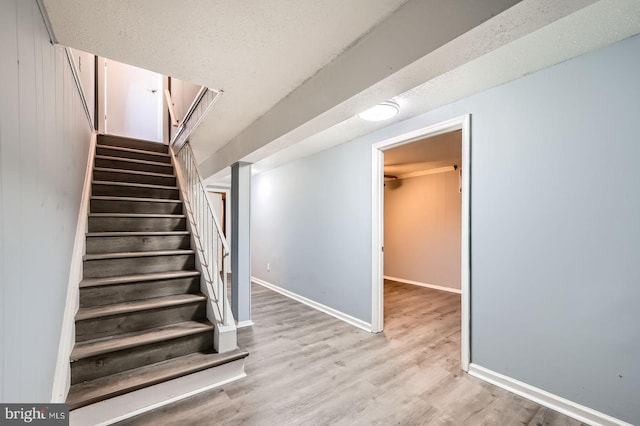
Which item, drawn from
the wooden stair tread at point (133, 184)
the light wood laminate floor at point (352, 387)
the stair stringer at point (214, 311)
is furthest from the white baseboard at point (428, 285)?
the wooden stair tread at point (133, 184)

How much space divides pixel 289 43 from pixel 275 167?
330 centimetres

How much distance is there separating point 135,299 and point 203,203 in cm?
131

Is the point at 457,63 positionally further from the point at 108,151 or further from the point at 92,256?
the point at 108,151

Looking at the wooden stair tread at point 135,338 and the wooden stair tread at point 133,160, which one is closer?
the wooden stair tread at point 135,338

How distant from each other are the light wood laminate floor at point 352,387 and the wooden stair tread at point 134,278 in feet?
3.09

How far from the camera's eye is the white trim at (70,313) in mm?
1440

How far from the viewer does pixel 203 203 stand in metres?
3.17

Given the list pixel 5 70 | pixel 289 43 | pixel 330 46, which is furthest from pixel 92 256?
pixel 330 46

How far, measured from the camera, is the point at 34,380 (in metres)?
1.09

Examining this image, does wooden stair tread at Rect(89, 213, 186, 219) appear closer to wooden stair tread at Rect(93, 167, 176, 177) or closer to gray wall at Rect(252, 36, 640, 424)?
wooden stair tread at Rect(93, 167, 176, 177)

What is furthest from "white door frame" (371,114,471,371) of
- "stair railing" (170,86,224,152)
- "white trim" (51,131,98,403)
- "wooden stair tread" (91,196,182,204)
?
"white trim" (51,131,98,403)

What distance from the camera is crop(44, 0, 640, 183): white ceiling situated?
43.1 inches

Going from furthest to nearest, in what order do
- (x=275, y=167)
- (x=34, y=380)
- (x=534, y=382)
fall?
1. (x=275, y=167)
2. (x=534, y=382)
3. (x=34, y=380)

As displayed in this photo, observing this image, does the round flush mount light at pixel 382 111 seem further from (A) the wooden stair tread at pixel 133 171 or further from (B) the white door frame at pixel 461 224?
(A) the wooden stair tread at pixel 133 171
